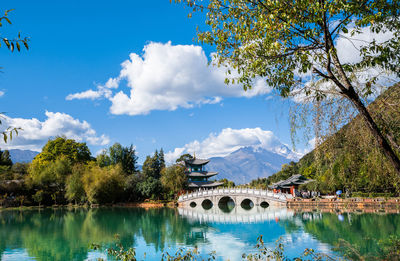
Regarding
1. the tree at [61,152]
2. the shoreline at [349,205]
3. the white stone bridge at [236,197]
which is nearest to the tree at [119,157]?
the tree at [61,152]

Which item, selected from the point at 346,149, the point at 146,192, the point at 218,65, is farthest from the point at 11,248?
the point at 146,192

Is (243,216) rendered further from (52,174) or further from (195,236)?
(52,174)

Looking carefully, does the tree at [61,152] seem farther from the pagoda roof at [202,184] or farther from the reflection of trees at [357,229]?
the reflection of trees at [357,229]

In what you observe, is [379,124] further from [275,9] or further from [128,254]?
[128,254]

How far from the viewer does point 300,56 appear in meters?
3.56

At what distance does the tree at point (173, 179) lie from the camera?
A: 29719mm

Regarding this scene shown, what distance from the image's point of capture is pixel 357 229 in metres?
13.1

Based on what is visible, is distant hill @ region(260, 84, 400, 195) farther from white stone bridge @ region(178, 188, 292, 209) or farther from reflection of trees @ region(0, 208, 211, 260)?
white stone bridge @ region(178, 188, 292, 209)

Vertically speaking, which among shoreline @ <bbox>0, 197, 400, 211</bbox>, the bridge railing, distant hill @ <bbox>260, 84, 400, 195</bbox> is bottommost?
shoreline @ <bbox>0, 197, 400, 211</bbox>

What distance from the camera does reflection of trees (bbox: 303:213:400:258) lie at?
1041cm

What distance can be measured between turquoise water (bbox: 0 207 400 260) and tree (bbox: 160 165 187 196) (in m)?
10.6

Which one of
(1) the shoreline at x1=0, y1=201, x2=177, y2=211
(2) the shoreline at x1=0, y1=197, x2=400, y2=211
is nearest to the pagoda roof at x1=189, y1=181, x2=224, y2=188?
(1) the shoreline at x1=0, y1=201, x2=177, y2=211

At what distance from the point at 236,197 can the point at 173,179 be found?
22.5 feet

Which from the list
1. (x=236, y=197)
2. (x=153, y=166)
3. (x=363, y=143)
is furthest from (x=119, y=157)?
(x=363, y=143)
